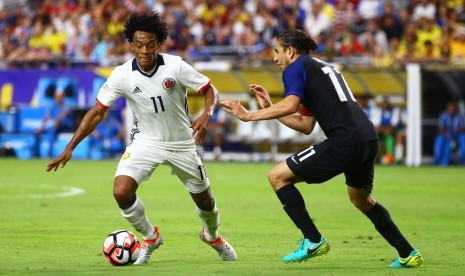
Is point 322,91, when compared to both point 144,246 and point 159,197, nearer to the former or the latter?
point 144,246

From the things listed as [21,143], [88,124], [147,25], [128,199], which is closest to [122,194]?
[128,199]

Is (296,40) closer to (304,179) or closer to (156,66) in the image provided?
(304,179)

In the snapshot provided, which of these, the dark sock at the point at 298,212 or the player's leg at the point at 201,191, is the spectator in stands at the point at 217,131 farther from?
the dark sock at the point at 298,212

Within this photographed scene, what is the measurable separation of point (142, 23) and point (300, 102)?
71.5 inches

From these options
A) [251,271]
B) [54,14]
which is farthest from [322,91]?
[54,14]

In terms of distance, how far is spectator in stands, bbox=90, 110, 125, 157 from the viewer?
1162 inches

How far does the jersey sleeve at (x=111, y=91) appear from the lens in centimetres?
1011

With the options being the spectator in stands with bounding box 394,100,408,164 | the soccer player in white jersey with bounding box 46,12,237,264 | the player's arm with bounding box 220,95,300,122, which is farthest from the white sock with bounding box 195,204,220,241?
the spectator in stands with bounding box 394,100,408,164

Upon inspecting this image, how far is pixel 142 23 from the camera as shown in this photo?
32.9ft

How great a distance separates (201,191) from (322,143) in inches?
58.0

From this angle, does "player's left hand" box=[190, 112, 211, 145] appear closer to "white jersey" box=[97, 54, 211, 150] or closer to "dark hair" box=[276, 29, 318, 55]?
"white jersey" box=[97, 54, 211, 150]

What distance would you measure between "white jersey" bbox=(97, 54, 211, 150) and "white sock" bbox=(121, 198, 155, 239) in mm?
646

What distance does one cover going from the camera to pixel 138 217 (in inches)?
395

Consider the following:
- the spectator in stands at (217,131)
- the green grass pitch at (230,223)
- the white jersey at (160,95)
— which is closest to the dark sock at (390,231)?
the green grass pitch at (230,223)
